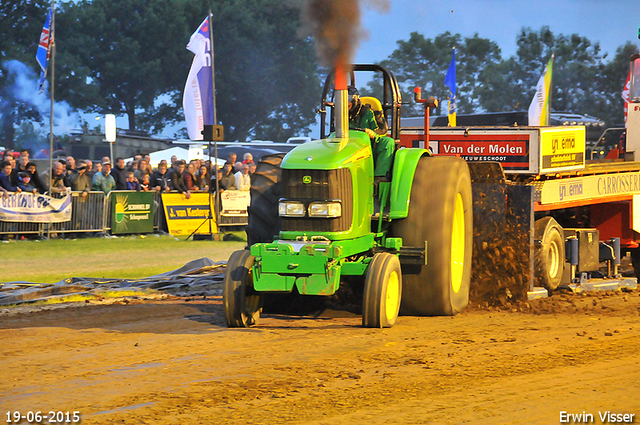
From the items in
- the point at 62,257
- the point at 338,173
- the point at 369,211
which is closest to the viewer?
the point at 338,173

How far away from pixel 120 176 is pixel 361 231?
13.2m

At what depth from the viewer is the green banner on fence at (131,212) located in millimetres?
19391

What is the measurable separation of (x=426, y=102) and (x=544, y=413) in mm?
4676

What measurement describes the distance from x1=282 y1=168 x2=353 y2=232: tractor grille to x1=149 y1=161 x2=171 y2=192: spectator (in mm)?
13334

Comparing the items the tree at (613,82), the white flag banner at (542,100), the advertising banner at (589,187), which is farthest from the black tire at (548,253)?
the tree at (613,82)

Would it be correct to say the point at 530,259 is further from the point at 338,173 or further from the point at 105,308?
the point at 105,308

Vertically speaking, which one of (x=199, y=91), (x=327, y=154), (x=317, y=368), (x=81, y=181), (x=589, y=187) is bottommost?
(x=317, y=368)

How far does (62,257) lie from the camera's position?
603 inches

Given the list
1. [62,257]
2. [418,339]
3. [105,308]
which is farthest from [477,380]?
[62,257]

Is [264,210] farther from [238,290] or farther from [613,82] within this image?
[613,82]

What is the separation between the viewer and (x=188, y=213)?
20719mm

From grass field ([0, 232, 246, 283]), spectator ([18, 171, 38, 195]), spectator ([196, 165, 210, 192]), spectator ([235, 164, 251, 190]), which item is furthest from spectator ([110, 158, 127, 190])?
spectator ([235, 164, 251, 190])

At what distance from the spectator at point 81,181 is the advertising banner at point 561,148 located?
11519 mm

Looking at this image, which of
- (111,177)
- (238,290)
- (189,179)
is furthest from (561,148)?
(189,179)
